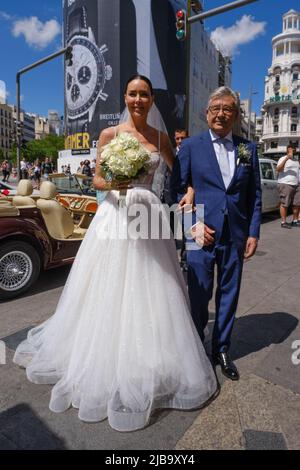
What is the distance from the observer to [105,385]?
2.15m

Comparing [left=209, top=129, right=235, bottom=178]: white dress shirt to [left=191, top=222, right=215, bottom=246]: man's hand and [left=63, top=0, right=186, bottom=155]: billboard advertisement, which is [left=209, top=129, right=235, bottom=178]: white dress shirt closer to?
[left=191, top=222, right=215, bottom=246]: man's hand

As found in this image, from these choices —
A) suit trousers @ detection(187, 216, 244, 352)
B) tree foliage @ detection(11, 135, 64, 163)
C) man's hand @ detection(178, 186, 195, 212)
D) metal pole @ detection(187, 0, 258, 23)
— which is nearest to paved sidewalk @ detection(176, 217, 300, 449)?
suit trousers @ detection(187, 216, 244, 352)

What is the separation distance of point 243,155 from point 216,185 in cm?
28

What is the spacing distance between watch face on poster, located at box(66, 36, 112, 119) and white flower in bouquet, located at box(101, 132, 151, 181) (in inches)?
860

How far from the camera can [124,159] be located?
2.07m

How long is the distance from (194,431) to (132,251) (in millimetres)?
1140

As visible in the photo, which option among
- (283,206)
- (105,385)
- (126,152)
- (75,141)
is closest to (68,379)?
(105,385)

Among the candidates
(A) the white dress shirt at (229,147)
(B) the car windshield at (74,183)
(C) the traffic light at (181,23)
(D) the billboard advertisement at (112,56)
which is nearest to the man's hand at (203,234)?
(A) the white dress shirt at (229,147)

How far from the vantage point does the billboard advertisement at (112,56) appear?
21766 millimetres

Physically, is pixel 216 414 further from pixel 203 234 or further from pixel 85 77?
pixel 85 77

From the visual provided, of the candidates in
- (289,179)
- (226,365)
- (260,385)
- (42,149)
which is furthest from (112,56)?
(42,149)

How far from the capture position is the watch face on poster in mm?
22281

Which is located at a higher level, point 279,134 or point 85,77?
point 279,134

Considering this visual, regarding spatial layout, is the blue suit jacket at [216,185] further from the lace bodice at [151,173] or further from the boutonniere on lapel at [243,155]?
the lace bodice at [151,173]
